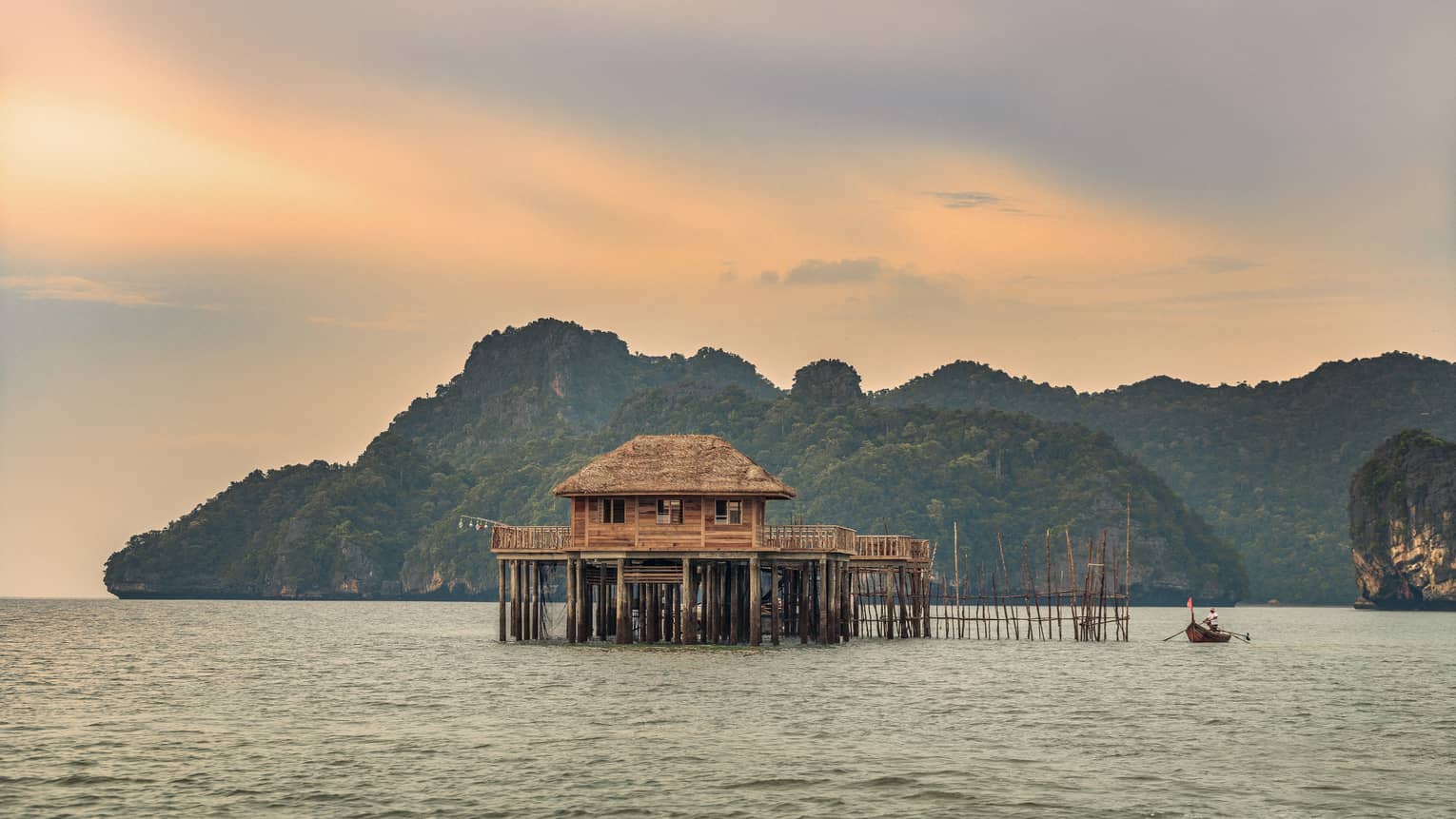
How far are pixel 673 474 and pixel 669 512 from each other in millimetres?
1446

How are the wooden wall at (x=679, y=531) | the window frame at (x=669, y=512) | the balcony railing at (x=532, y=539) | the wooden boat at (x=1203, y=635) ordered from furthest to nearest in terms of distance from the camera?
the wooden boat at (x=1203, y=635)
the balcony railing at (x=532, y=539)
the window frame at (x=669, y=512)
the wooden wall at (x=679, y=531)

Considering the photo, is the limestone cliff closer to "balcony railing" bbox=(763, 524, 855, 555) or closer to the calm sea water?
the calm sea water

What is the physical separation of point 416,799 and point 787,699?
59.6ft

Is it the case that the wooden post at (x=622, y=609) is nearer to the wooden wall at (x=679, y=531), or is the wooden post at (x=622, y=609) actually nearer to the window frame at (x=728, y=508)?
the wooden wall at (x=679, y=531)

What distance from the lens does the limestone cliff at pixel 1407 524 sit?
176m

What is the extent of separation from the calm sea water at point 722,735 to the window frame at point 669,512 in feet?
16.0

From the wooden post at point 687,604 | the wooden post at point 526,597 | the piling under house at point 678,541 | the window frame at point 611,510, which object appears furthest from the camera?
the wooden post at point 526,597

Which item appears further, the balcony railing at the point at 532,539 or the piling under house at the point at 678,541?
the balcony railing at the point at 532,539

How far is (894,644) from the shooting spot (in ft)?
253

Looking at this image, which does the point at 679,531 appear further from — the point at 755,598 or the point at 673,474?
the point at 755,598

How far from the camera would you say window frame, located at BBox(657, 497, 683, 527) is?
64.1 m

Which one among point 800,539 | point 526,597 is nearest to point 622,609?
point 800,539

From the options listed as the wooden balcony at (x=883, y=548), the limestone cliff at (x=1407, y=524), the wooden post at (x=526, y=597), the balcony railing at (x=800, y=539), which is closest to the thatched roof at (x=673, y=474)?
the balcony railing at (x=800, y=539)

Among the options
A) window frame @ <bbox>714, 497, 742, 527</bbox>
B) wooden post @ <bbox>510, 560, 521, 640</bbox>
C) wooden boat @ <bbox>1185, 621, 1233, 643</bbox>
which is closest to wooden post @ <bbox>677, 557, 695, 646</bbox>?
window frame @ <bbox>714, 497, 742, 527</bbox>
